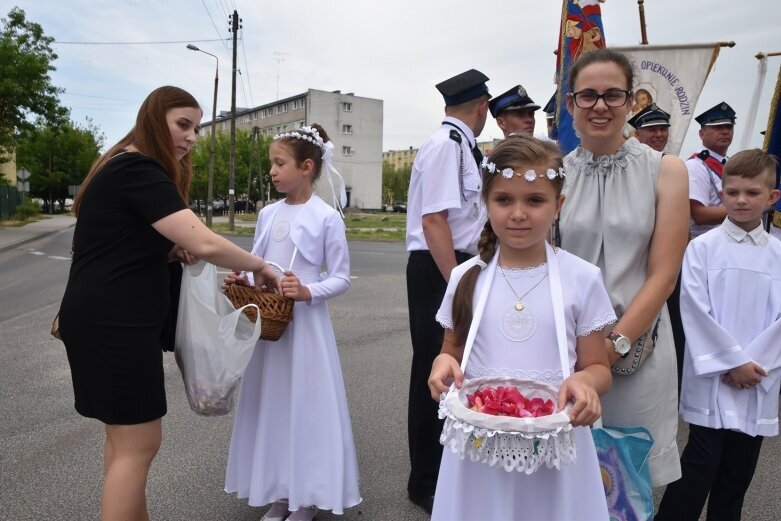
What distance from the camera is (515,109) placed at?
4.31 metres

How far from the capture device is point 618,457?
1963 millimetres

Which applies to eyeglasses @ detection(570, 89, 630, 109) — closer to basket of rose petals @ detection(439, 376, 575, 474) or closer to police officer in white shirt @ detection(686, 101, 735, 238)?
basket of rose petals @ detection(439, 376, 575, 474)

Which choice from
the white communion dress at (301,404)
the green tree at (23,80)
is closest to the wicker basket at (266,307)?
the white communion dress at (301,404)

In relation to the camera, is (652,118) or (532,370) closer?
(532,370)

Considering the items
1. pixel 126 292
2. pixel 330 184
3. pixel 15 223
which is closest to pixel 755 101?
pixel 330 184

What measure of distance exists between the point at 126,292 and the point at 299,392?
41.7 inches

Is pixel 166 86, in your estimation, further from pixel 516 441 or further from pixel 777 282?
pixel 777 282

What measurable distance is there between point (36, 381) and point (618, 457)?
17.0 ft

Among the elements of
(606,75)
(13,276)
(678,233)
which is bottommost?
(13,276)

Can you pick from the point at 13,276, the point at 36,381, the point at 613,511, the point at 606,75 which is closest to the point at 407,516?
the point at 613,511

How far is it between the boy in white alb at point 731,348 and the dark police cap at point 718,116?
2.40 metres

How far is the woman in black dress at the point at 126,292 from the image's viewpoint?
219 centimetres

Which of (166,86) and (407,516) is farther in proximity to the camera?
(407,516)

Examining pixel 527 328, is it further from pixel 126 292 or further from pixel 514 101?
pixel 514 101
